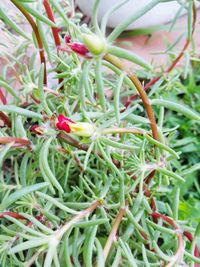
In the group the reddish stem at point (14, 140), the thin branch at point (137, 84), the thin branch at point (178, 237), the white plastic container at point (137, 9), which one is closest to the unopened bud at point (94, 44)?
the thin branch at point (137, 84)

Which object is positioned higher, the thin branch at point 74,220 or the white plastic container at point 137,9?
the white plastic container at point 137,9

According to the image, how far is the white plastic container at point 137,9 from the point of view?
141cm

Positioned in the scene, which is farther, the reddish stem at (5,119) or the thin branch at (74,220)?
the reddish stem at (5,119)

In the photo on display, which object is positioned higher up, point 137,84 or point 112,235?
point 137,84

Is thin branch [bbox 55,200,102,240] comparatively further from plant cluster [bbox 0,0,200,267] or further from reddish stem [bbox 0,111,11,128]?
reddish stem [bbox 0,111,11,128]

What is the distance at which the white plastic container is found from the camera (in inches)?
55.5

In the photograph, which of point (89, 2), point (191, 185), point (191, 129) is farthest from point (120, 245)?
point (89, 2)

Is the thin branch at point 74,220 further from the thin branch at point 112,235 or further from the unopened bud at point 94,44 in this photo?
the unopened bud at point 94,44

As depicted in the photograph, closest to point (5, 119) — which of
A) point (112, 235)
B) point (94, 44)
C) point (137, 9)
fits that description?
point (112, 235)

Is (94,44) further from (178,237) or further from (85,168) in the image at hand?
(178,237)

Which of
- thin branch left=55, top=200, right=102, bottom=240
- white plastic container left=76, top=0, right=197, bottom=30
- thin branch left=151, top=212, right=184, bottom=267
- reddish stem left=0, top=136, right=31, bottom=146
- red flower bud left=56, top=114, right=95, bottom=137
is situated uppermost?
white plastic container left=76, top=0, right=197, bottom=30

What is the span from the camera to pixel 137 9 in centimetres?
140

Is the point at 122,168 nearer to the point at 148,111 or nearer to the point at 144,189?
the point at 144,189

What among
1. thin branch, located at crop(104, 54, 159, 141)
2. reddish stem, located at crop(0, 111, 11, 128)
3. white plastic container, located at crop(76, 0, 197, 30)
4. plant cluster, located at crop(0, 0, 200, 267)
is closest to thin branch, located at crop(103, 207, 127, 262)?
plant cluster, located at crop(0, 0, 200, 267)
